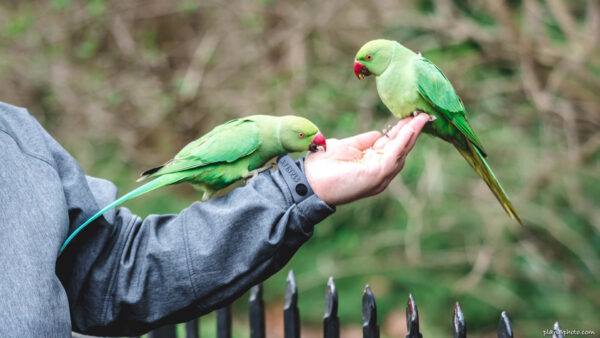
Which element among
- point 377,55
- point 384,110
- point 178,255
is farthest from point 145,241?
point 384,110

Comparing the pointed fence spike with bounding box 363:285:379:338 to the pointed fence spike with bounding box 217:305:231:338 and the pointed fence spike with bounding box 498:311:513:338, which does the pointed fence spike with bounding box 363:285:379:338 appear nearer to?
the pointed fence spike with bounding box 498:311:513:338

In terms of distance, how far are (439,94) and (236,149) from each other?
0.63m

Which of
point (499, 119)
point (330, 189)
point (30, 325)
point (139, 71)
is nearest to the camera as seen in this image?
point (30, 325)

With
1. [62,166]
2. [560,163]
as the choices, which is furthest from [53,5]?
[560,163]

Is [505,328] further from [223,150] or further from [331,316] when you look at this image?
[223,150]

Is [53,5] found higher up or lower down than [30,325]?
higher up

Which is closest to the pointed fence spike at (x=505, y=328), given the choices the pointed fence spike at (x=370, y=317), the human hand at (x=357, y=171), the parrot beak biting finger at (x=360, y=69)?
Answer: the pointed fence spike at (x=370, y=317)

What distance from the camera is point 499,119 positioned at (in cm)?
355

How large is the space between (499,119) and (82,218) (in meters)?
2.81

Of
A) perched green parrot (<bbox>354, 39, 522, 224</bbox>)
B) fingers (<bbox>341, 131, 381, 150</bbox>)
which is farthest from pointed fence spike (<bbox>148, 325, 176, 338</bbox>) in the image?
perched green parrot (<bbox>354, 39, 522, 224</bbox>)

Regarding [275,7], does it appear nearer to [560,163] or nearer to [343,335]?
[560,163]

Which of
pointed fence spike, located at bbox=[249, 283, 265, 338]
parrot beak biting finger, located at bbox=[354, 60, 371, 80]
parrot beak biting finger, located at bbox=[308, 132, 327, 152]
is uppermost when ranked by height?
parrot beak biting finger, located at bbox=[354, 60, 371, 80]

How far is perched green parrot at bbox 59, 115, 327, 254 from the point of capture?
1.66m

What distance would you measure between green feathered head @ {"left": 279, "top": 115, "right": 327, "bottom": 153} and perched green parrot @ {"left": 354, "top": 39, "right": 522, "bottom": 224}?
286 mm
